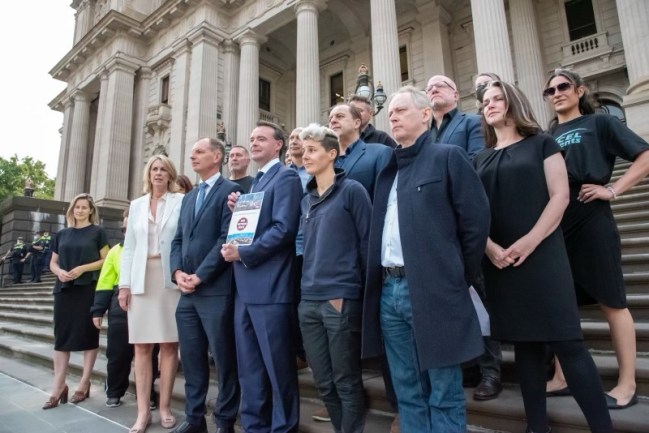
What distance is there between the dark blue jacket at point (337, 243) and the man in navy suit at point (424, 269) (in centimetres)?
28

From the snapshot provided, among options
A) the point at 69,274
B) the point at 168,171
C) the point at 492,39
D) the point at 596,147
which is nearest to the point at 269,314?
the point at 168,171

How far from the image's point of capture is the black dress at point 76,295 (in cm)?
467

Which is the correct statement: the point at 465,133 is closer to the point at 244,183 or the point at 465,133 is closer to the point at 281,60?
the point at 244,183

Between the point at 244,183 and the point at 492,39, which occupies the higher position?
the point at 492,39

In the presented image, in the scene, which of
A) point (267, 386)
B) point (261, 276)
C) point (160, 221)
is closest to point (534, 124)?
point (261, 276)

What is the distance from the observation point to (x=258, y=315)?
298 cm

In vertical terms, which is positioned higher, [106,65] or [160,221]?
[106,65]

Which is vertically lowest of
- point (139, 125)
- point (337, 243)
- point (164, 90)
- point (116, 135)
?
point (337, 243)

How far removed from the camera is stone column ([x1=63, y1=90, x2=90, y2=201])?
27156 millimetres

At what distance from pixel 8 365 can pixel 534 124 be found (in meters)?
8.28

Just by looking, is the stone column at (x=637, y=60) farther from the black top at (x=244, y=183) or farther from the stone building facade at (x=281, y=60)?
the black top at (x=244, y=183)

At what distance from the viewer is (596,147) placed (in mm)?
2820

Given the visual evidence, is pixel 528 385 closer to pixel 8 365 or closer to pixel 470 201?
pixel 470 201

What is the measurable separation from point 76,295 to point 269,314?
3067 mm
